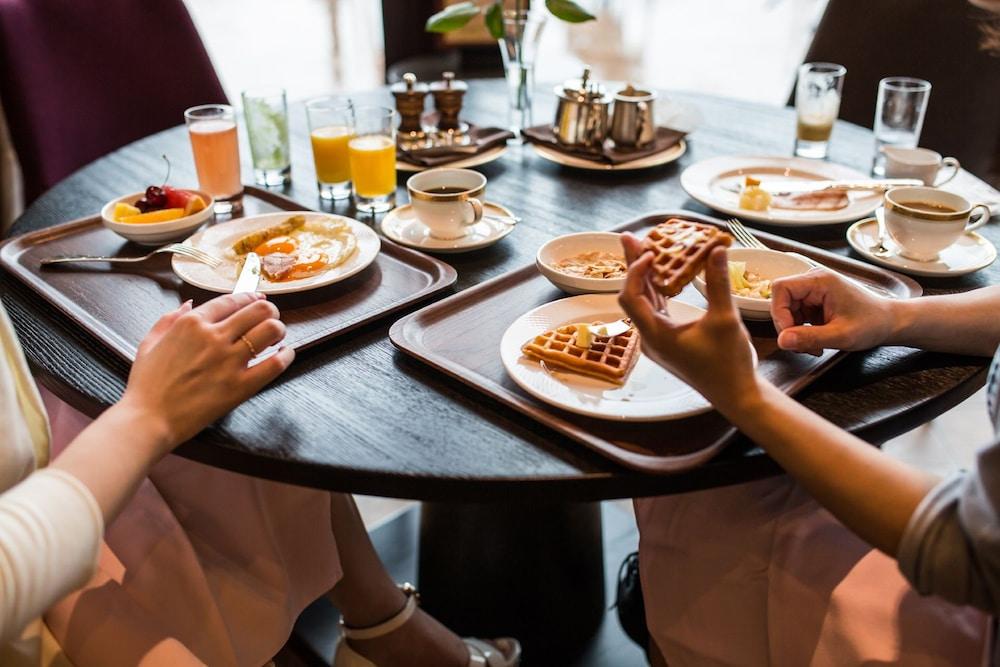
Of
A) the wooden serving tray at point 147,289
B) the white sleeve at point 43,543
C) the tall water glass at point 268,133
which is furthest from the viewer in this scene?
the tall water glass at point 268,133

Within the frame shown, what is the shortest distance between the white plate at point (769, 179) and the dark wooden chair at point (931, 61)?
0.81 meters

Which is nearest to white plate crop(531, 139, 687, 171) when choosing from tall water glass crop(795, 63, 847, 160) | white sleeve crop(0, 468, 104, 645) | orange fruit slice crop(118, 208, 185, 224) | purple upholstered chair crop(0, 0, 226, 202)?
tall water glass crop(795, 63, 847, 160)

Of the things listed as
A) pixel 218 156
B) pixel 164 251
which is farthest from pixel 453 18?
pixel 164 251

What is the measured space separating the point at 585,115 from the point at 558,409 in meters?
1.07

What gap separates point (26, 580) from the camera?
0.78 meters

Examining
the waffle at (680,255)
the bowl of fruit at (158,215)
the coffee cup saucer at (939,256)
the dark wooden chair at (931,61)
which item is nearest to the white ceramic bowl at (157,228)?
the bowl of fruit at (158,215)

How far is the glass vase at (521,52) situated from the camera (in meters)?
1.93

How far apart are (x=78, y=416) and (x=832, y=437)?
1016 mm

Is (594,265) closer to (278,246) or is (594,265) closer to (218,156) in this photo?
(278,246)

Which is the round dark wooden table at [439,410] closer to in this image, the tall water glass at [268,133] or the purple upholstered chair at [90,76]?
the tall water glass at [268,133]

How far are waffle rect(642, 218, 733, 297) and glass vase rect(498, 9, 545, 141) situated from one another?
3.69ft

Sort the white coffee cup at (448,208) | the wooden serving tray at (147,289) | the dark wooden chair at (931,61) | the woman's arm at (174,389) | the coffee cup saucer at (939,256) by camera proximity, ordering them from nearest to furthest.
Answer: the woman's arm at (174,389) → the wooden serving tray at (147,289) → the coffee cup saucer at (939,256) → the white coffee cup at (448,208) → the dark wooden chair at (931,61)

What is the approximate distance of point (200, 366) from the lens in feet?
3.13

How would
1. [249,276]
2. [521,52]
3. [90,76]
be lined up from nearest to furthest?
[249,276]
[521,52]
[90,76]
